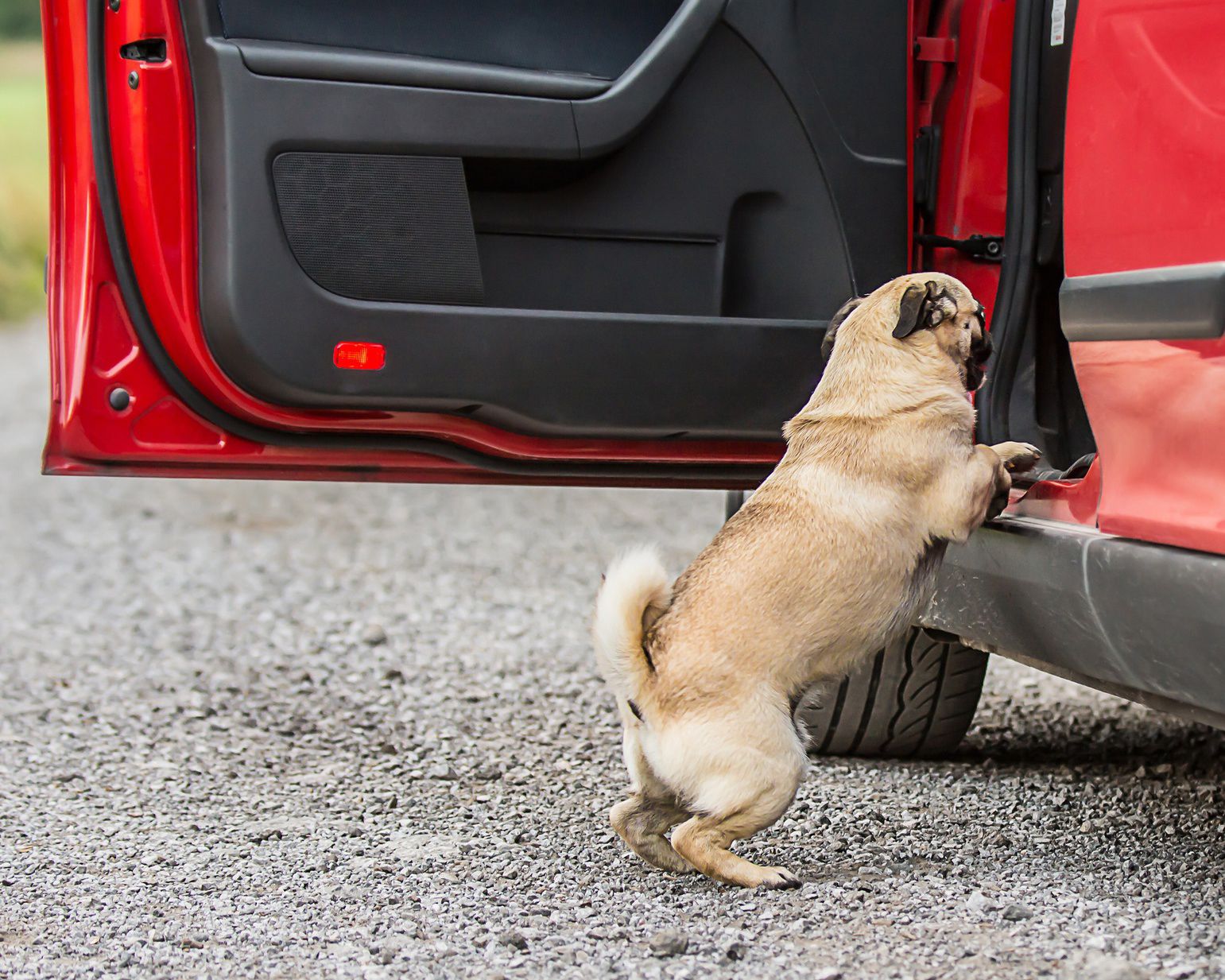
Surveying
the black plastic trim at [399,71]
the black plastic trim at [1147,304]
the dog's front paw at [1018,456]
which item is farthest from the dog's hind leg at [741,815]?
the black plastic trim at [399,71]

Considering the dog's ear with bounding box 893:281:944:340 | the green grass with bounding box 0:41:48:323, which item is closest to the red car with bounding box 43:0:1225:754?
the dog's ear with bounding box 893:281:944:340

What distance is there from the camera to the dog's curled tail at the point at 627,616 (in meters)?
2.65

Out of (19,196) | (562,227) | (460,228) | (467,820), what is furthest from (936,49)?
(19,196)

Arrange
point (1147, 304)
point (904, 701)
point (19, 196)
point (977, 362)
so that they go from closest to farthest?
point (1147, 304) → point (977, 362) → point (904, 701) → point (19, 196)

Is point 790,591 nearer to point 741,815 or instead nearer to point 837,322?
point 741,815

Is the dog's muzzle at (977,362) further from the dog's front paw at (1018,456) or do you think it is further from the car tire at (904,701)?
the car tire at (904,701)

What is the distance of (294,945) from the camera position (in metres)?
2.44

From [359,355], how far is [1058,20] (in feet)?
5.24

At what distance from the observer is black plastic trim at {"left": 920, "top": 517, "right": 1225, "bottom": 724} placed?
213cm

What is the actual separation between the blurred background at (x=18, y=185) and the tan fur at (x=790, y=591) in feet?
57.6

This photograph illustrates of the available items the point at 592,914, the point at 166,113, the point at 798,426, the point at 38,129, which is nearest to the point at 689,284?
the point at 798,426

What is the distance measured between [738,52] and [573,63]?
356 millimetres

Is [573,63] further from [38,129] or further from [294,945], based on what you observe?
[38,129]

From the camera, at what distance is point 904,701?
356cm
